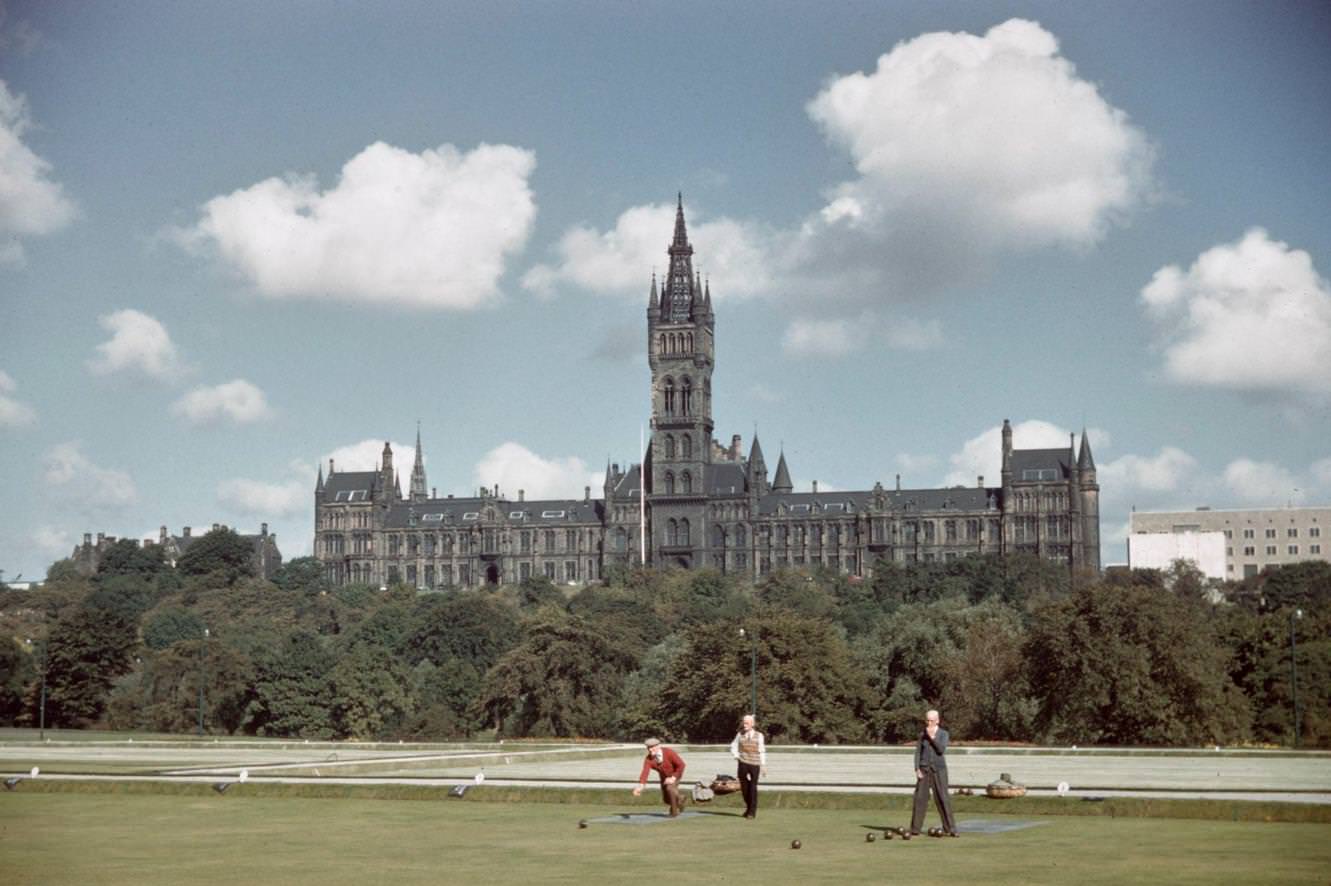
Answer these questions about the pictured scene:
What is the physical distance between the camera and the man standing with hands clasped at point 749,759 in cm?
2456

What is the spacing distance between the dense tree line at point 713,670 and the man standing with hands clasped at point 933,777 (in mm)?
42216

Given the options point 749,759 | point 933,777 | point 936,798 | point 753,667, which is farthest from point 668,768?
point 753,667

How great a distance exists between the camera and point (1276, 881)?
17.4 m

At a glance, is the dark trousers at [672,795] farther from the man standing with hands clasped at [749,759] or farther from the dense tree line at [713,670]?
the dense tree line at [713,670]

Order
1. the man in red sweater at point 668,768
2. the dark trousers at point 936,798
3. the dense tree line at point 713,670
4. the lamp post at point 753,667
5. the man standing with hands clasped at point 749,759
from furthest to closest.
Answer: the dense tree line at point 713,670
the lamp post at point 753,667
the man in red sweater at point 668,768
the man standing with hands clasped at point 749,759
the dark trousers at point 936,798

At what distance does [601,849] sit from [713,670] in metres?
49.8

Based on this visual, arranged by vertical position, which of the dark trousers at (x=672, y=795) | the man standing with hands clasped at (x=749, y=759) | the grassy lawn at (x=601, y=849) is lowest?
the grassy lawn at (x=601, y=849)

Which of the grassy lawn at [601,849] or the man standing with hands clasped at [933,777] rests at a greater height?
the man standing with hands clasped at [933,777]

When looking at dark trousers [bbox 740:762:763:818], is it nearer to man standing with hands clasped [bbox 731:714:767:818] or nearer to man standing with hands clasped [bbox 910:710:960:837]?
man standing with hands clasped [bbox 731:714:767:818]

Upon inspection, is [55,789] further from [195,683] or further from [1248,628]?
[195,683]

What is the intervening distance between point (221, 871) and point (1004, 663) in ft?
197

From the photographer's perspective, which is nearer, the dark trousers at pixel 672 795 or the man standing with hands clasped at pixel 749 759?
the man standing with hands clasped at pixel 749 759

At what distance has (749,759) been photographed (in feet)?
80.9

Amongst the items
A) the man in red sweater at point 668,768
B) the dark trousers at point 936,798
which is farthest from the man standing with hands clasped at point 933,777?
the man in red sweater at point 668,768
